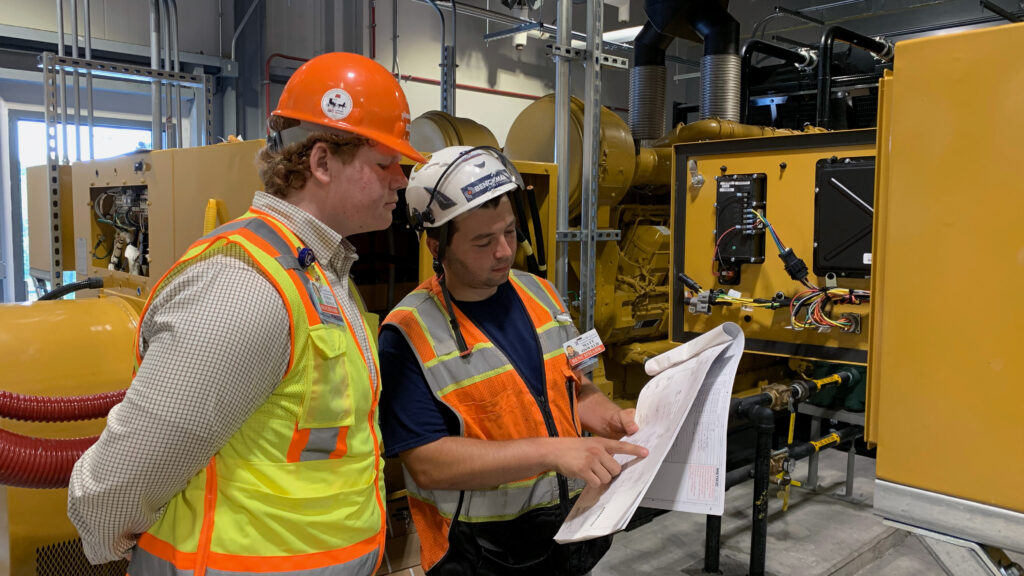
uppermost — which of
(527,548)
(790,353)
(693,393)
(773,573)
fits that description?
(693,393)

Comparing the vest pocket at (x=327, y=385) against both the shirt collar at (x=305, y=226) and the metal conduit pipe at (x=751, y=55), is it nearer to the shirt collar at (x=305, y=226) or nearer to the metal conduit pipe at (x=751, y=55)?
the shirt collar at (x=305, y=226)

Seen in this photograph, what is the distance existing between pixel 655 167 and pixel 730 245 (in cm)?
147

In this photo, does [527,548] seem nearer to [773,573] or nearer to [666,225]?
[773,573]

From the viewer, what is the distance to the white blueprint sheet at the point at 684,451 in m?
1.29

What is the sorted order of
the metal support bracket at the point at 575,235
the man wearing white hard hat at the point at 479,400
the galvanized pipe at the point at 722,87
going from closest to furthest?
the man wearing white hard hat at the point at 479,400 < the metal support bracket at the point at 575,235 < the galvanized pipe at the point at 722,87

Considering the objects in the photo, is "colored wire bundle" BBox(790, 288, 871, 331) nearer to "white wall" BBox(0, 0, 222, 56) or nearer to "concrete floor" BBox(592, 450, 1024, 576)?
"concrete floor" BBox(592, 450, 1024, 576)

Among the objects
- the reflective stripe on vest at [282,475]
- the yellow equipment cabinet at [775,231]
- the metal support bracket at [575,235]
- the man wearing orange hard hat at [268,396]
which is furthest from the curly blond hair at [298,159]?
the yellow equipment cabinet at [775,231]

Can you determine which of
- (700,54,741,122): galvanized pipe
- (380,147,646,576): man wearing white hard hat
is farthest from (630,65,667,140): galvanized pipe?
(380,147,646,576): man wearing white hard hat

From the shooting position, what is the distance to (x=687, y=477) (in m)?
1.37

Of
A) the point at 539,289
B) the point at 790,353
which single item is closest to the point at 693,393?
the point at 539,289

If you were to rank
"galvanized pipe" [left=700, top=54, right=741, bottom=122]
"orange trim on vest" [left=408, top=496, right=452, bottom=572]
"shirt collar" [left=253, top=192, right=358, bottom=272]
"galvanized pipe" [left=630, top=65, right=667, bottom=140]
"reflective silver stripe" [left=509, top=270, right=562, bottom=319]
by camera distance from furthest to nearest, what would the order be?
"galvanized pipe" [left=630, top=65, right=667, bottom=140]
"galvanized pipe" [left=700, top=54, right=741, bottom=122]
"reflective silver stripe" [left=509, top=270, right=562, bottom=319]
"orange trim on vest" [left=408, top=496, right=452, bottom=572]
"shirt collar" [left=253, top=192, right=358, bottom=272]

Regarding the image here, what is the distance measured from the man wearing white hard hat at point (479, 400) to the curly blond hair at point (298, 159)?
355mm

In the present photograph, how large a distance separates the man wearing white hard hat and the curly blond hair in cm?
35

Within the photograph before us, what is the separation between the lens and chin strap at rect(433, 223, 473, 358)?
1583 mm
